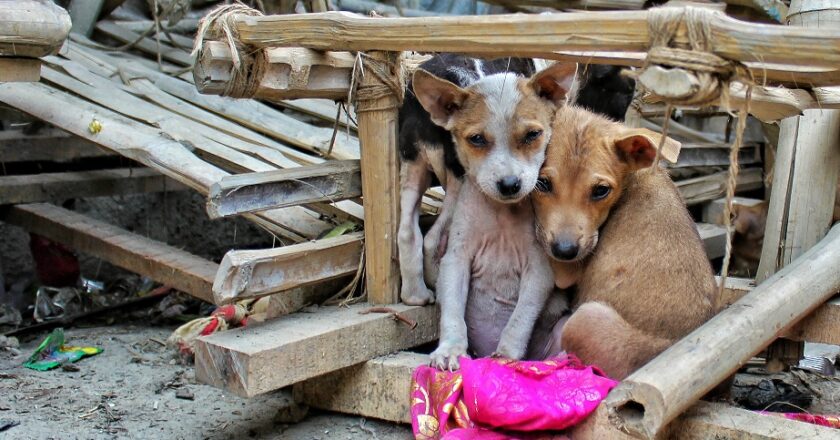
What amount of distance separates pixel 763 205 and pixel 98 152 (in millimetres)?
4844

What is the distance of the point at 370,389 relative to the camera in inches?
182

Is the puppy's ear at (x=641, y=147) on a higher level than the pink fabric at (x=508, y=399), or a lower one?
higher

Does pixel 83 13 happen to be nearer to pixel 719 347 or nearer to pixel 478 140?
pixel 478 140

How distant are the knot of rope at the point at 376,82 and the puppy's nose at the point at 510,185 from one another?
0.70m

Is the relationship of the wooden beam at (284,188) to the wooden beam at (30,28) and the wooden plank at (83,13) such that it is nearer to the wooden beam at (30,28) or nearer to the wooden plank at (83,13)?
the wooden beam at (30,28)

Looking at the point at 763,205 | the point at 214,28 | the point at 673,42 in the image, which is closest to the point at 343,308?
the point at 214,28

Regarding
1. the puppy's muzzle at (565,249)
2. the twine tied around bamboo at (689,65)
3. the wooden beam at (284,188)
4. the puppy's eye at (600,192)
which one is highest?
the twine tied around bamboo at (689,65)

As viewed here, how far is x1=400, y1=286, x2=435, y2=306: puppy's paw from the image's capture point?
16.1 ft

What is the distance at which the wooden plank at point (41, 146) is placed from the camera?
6781 mm

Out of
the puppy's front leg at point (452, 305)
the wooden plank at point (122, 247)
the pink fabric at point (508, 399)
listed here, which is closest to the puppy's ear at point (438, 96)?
the puppy's front leg at point (452, 305)

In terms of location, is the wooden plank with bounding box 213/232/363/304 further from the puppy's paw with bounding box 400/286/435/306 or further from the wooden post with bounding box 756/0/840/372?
the wooden post with bounding box 756/0/840/372

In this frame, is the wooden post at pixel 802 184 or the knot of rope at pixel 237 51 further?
the wooden post at pixel 802 184

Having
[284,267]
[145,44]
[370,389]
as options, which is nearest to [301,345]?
[284,267]

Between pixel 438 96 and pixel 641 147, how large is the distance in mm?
949
